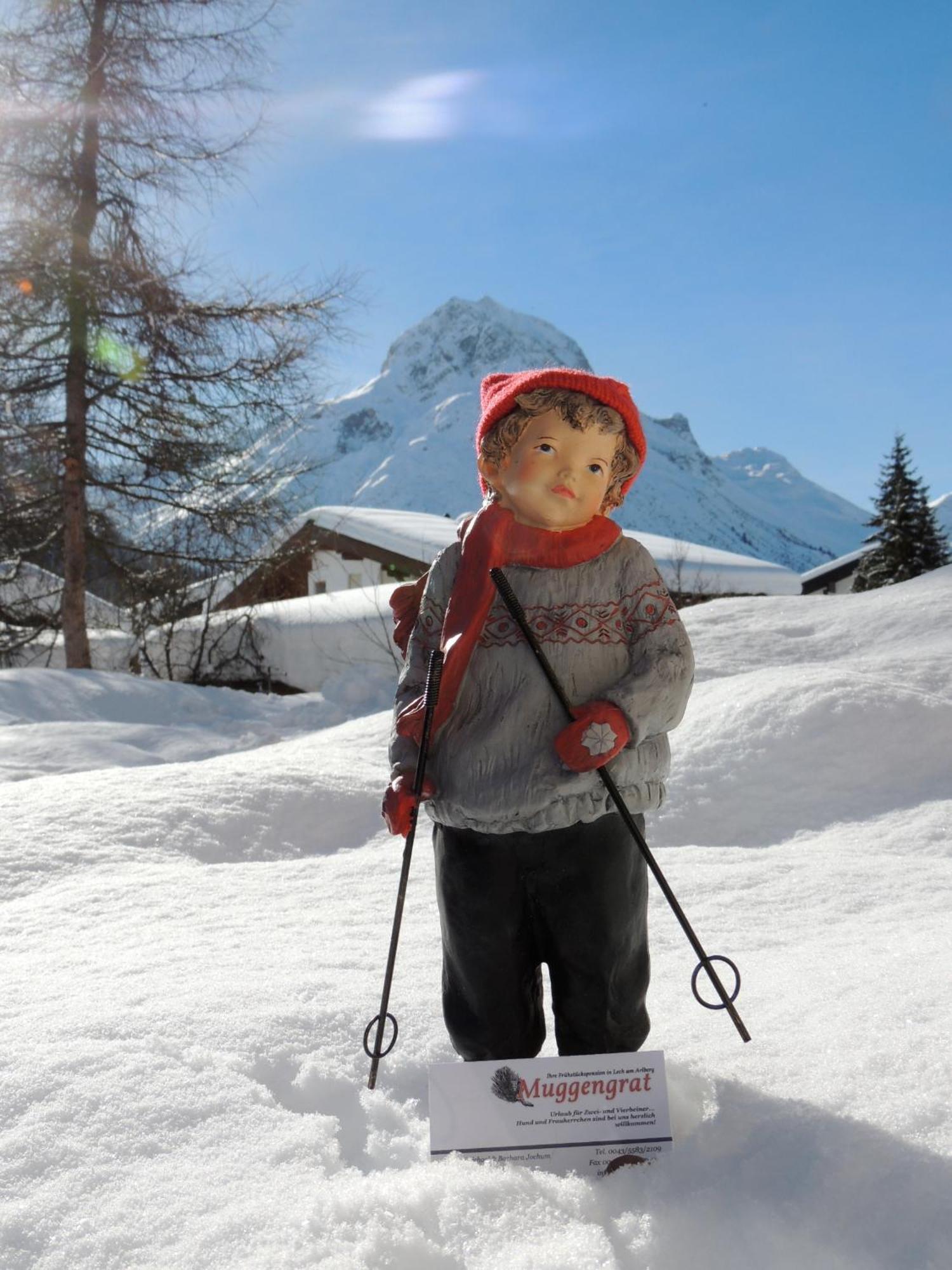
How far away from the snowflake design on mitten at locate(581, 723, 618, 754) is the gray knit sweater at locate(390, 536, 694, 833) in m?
0.07

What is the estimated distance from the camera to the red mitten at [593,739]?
Result: 167 cm

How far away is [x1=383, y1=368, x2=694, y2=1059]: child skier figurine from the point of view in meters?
1.77

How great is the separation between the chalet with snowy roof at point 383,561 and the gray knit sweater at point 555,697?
1039 centimetres

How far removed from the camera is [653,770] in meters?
1.83

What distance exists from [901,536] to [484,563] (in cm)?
2180

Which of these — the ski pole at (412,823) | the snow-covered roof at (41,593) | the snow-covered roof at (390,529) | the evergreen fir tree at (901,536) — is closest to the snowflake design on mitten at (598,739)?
the ski pole at (412,823)

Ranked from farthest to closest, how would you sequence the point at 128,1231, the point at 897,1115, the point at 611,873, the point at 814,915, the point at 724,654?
the point at 724,654, the point at 814,915, the point at 611,873, the point at 897,1115, the point at 128,1231

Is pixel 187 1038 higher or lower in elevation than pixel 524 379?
lower

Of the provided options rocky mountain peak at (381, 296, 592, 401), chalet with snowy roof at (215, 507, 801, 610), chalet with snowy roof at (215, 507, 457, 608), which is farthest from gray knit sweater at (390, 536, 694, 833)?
rocky mountain peak at (381, 296, 592, 401)

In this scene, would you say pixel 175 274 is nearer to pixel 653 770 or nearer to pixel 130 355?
pixel 130 355

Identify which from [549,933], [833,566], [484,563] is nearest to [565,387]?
[484,563]

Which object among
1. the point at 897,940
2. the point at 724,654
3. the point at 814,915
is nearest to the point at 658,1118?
the point at 897,940

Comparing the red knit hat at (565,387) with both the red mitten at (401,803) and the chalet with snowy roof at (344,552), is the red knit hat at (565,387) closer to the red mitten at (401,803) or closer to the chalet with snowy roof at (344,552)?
the red mitten at (401,803)

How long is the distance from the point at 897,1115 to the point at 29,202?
40.1 feet
